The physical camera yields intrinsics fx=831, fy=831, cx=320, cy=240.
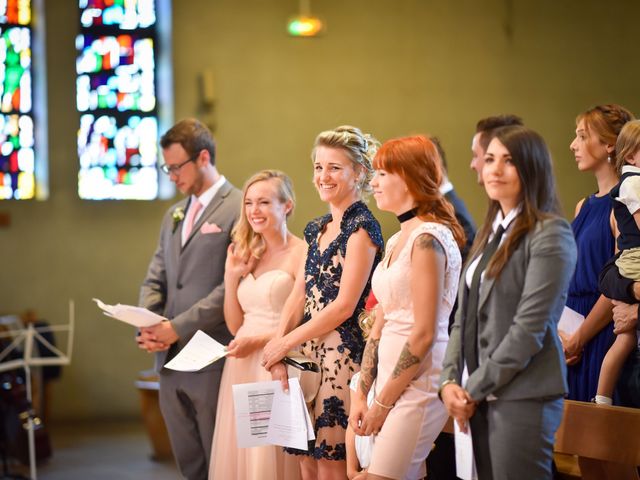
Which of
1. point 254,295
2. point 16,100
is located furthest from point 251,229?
point 16,100

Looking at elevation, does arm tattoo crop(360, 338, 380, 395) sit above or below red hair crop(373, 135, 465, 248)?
below

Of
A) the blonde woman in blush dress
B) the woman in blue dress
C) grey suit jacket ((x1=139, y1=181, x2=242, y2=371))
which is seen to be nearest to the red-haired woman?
the woman in blue dress

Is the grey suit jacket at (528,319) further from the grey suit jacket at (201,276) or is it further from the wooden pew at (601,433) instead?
the grey suit jacket at (201,276)

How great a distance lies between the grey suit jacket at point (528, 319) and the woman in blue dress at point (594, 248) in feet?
3.42

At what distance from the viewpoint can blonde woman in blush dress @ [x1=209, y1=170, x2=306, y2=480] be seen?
369 cm

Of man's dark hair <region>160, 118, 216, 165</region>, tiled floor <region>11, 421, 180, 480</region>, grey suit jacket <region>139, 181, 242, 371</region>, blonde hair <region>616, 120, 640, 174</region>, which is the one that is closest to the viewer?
blonde hair <region>616, 120, 640, 174</region>

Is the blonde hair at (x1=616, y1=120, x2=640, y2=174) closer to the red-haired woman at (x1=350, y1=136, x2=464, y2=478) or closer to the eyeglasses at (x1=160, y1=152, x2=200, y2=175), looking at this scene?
the red-haired woman at (x1=350, y1=136, x2=464, y2=478)

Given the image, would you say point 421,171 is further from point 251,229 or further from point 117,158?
point 117,158

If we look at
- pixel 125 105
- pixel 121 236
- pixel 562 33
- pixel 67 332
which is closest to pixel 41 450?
pixel 67 332

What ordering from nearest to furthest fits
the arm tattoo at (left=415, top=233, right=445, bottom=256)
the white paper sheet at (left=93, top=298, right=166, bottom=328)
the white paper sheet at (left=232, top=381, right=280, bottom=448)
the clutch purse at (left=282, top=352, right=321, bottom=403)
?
the arm tattoo at (left=415, top=233, right=445, bottom=256) → the clutch purse at (left=282, top=352, right=321, bottom=403) → the white paper sheet at (left=232, top=381, right=280, bottom=448) → the white paper sheet at (left=93, top=298, right=166, bottom=328)

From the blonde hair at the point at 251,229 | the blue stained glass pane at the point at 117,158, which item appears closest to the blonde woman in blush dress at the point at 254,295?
the blonde hair at the point at 251,229

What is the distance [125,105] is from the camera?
741 cm

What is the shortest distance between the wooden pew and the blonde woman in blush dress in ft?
4.34

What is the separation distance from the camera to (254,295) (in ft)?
12.2
